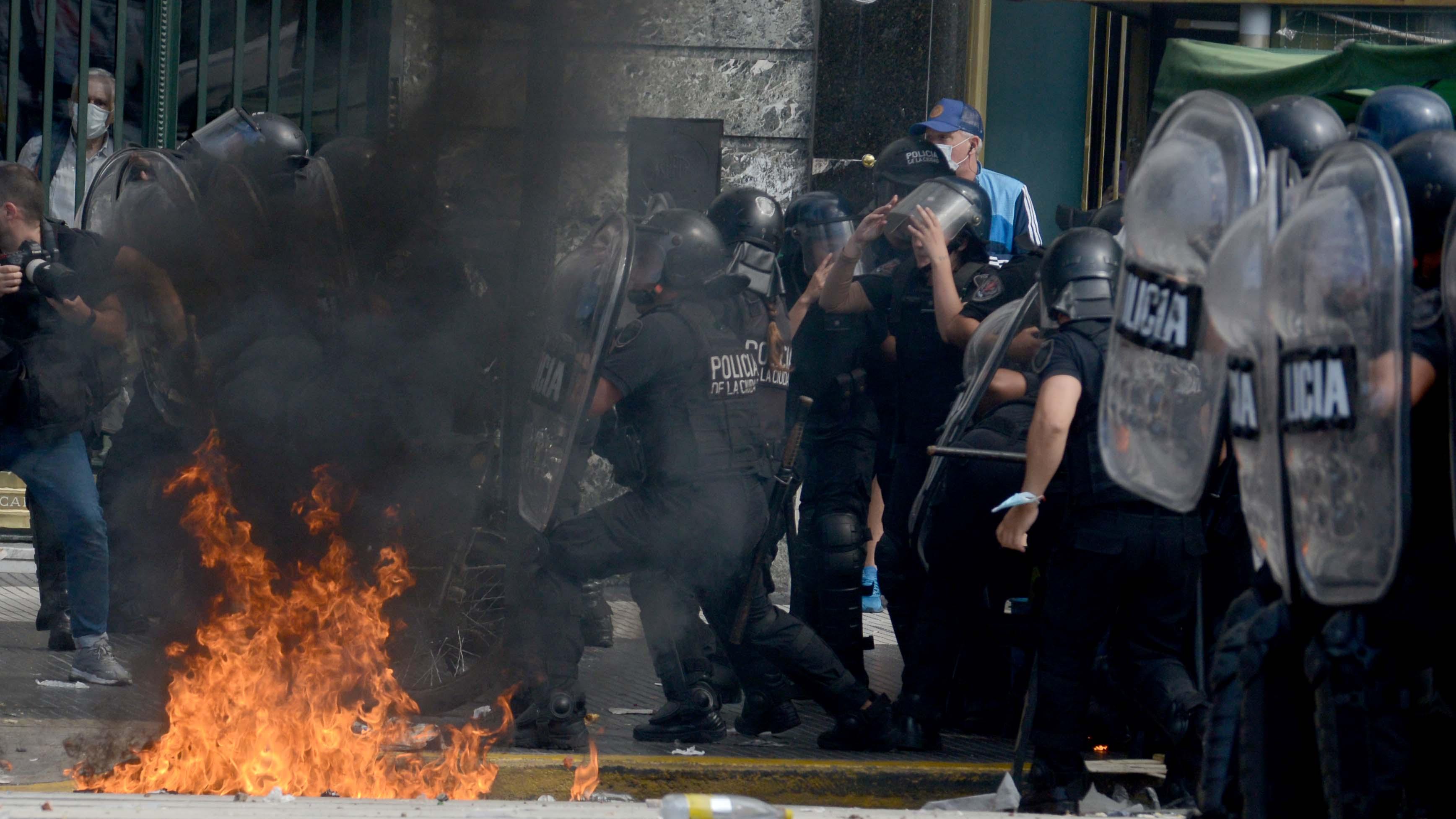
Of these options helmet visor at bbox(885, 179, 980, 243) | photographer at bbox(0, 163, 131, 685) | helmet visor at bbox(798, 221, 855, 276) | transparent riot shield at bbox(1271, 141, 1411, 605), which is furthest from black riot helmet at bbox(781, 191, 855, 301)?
transparent riot shield at bbox(1271, 141, 1411, 605)

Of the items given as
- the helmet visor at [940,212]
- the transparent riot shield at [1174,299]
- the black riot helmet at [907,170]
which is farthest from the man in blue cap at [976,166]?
the transparent riot shield at [1174,299]

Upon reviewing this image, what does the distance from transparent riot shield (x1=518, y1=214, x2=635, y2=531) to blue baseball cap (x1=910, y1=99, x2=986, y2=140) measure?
7.15 ft

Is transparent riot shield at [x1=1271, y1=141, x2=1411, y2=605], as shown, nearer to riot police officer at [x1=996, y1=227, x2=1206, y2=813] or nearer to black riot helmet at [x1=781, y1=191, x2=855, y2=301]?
riot police officer at [x1=996, y1=227, x2=1206, y2=813]

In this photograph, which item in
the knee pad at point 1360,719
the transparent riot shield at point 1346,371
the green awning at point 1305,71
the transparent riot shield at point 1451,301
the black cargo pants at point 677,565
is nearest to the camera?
the transparent riot shield at point 1346,371

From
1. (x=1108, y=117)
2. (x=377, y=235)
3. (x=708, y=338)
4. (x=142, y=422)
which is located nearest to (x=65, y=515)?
(x=142, y=422)

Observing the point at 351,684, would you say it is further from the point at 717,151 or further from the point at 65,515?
the point at 717,151

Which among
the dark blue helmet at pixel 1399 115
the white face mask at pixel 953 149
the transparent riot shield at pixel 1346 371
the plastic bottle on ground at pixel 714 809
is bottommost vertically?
the plastic bottle on ground at pixel 714 809

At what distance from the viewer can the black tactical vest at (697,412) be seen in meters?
4.88

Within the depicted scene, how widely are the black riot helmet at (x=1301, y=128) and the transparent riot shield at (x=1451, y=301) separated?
1475 mm

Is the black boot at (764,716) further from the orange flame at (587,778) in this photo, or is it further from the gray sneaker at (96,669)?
the gray sneaker at (96,669)

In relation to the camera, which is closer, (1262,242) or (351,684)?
(1262,242)

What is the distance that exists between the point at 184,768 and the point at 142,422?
85.7 inches

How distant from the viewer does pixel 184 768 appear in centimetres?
417

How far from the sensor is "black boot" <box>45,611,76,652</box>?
5.92 m
